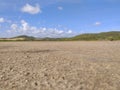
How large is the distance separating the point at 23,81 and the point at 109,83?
4.29m

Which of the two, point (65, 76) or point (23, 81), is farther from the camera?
point (65, 76)

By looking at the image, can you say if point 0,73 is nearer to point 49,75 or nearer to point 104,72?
point 49,75

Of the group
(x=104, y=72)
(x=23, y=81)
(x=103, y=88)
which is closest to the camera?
(x=103, y=88)

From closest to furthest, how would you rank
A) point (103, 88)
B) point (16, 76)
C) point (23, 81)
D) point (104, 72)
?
point (103, 88), point (23, 81), point (16, 76), point (104, 72)

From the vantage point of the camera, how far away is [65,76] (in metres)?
12.4

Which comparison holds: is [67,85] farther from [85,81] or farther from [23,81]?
[23,81]

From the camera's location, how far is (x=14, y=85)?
10367 millimetres

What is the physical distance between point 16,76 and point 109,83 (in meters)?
4.90

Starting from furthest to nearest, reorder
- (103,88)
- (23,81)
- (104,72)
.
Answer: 1. (104,72)
2. (23,81)
3. (103,88)

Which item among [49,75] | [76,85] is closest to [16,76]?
[49,75]

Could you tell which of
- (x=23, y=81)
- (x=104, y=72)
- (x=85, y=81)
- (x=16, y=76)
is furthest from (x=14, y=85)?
(x=104, y=72)

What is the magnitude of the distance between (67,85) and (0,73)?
4260 millimetres

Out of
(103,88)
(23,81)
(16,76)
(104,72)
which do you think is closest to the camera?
(103,88)

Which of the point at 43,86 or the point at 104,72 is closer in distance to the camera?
the point at 43,86
